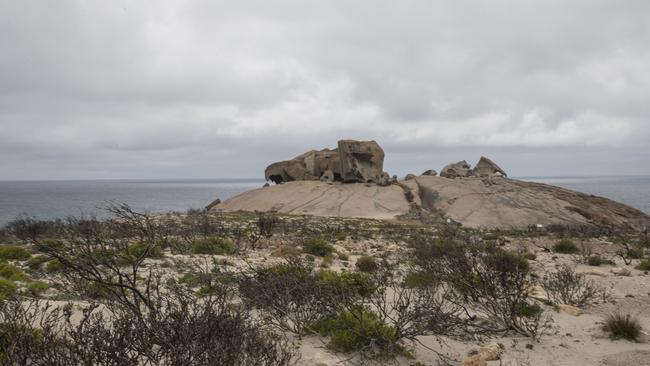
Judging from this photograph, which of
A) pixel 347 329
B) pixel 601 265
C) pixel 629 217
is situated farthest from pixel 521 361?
pixel 629 217

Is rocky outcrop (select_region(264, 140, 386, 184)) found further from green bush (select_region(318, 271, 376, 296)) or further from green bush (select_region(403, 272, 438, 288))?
green bush (select_region(318, 271, 376, 296))

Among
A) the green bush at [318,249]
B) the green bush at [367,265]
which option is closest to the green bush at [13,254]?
the green bush at [318,249]

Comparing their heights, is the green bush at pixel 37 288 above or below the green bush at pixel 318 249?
above

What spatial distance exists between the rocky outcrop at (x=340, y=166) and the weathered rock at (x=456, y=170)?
11287 millimetres

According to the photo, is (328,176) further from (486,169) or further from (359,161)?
(486,169)

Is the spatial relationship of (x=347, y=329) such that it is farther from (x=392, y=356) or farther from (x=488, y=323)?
(x=488, y=323)

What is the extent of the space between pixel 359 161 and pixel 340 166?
293 centimetres

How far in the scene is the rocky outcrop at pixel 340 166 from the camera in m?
54.4

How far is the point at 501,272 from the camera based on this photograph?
10.4 metres

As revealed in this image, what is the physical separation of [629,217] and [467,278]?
4518 centimetres

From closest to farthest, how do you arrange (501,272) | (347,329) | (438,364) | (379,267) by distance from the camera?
(438,364) < (347,329) < (501,272) < (379,267)

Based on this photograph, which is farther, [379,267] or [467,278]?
[379,267]

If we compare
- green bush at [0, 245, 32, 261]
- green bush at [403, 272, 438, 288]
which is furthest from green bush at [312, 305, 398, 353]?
green bush at [0, 245, 32, 261]

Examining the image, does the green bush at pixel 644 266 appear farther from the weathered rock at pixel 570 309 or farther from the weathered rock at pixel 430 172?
A: the weathered rock at pixel 430 172
